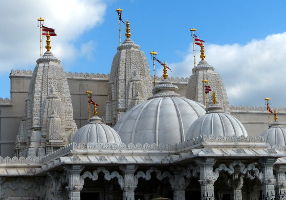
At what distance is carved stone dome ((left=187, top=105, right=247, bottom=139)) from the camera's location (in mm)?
33844

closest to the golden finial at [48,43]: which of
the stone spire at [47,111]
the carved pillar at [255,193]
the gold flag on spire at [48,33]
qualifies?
the gold flag on spire at [48,33]

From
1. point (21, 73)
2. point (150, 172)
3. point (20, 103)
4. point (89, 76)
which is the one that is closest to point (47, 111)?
point (20, 103)

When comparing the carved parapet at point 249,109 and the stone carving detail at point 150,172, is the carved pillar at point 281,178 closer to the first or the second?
the stone carving detail at point 150,172

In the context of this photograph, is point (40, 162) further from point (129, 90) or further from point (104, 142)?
point (129, 90)

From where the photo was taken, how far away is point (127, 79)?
5222 centimetres

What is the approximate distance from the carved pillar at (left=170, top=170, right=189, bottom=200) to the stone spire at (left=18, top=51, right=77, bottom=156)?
45.0 ft

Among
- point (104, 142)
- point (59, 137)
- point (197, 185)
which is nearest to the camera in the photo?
point (104, 142)

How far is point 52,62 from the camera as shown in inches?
2042

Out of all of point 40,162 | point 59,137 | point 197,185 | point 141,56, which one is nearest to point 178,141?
point 197,185

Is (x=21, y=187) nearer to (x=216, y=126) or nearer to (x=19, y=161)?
(x=19, y=161)

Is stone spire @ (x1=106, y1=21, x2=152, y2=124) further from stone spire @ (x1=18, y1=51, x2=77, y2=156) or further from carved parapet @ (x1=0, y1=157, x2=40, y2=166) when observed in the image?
carved parapet @ (x1=0, y1=157, x2=40, y2=166)

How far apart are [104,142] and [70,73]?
23870mm

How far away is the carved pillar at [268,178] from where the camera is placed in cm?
3319

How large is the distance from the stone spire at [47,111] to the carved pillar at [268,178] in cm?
1824
